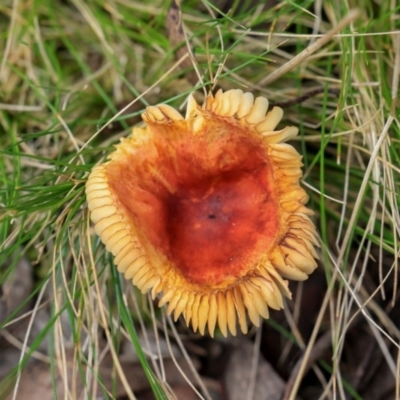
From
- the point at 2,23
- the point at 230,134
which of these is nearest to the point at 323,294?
the point at 230,134

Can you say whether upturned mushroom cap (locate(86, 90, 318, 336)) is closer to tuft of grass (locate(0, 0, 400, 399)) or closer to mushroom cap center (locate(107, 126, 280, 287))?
mushroom cap center (locate(107, 126, 280, 287))

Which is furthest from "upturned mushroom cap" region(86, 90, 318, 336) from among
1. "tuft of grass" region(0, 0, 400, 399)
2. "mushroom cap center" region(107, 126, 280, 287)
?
"tuft of grass" region(0, 0, 400, 399)

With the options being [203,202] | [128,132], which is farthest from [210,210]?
[128,132]

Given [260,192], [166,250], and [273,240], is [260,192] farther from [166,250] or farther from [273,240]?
[166,250]

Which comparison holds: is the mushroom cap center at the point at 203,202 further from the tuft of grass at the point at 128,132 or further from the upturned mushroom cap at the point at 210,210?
the tuft of grass at the point at 128,132

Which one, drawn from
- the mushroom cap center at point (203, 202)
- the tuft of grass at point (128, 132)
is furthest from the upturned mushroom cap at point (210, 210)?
the tuft of grass at point (128, 132)

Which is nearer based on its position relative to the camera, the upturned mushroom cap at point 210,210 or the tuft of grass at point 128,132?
the upturned mushroom cap at point 210,210
